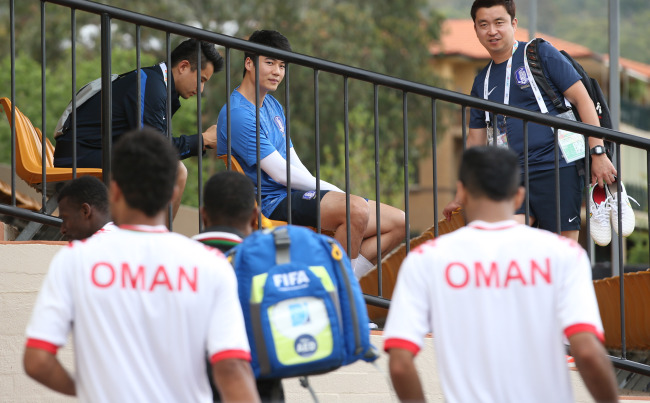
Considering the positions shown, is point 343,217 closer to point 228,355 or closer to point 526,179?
point 526,179

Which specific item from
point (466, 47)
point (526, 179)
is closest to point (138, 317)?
point (526, 179)

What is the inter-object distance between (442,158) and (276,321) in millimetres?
35067

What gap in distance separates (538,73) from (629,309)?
138cm

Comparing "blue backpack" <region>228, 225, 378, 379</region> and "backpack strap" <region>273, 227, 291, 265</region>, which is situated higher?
"backpack strap" <region>273, 227, 291, 265</region>

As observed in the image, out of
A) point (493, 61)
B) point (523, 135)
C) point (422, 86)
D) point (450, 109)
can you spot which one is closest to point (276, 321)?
point (422, 86)

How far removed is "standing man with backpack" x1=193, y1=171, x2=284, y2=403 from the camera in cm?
317

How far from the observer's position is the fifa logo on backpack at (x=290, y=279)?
2.99m

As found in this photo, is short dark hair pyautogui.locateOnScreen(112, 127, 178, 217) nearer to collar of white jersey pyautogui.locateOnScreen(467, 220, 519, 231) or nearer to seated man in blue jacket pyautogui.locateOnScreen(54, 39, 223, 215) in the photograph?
collar of white jersey pyautogui.locateOnScreen(467, 220, 519, 231)

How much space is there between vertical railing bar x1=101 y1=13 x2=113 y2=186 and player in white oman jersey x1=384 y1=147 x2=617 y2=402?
2.52 meters

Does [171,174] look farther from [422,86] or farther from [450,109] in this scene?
[450,109]

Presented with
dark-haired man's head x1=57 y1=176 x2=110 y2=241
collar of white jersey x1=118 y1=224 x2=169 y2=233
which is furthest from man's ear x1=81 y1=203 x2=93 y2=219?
collar of white jersey x1=118 y1=224 x2=169 y2=233

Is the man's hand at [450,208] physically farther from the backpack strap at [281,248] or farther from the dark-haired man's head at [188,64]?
the backpack strap at [281,248]

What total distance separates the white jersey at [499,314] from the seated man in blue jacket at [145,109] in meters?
2.44

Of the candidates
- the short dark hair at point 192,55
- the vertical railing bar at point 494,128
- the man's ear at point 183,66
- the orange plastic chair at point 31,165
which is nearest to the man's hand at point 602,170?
the vertical railing bar at point 494,128
